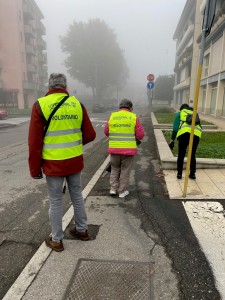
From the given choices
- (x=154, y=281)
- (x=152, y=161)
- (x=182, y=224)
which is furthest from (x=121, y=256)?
(x=152, y=161)

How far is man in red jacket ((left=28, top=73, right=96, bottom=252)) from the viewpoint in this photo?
280 centimetres

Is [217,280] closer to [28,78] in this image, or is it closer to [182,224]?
[182,224]

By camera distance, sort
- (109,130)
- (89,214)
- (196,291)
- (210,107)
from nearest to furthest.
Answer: (196,291), (89,214), (109,130), (210,107)

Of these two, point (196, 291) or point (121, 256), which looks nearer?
point (196, 291)

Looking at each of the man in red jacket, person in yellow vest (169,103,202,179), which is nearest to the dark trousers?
person in yellow vest (169,103,202,179)

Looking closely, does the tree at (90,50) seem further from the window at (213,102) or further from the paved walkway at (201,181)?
the paved walkway at (201,181)

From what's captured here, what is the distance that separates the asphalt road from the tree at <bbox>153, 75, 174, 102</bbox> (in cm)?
5660

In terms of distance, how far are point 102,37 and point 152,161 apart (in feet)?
170

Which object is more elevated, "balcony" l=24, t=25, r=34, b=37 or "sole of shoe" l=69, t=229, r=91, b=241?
"balcony" l=24, t=25, r=34, b=37

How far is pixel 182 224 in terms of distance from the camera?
12.1 feet

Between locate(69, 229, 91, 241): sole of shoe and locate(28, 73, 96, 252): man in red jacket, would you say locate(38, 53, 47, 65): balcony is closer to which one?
locate(28, 73, 96, 252): man in red jacket

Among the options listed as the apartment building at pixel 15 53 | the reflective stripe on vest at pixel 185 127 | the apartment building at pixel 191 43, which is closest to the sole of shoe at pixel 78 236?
the reflective stripe on vest at pixel 185 127

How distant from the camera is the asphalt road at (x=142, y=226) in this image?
262 cm

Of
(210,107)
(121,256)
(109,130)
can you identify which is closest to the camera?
(121,256)
